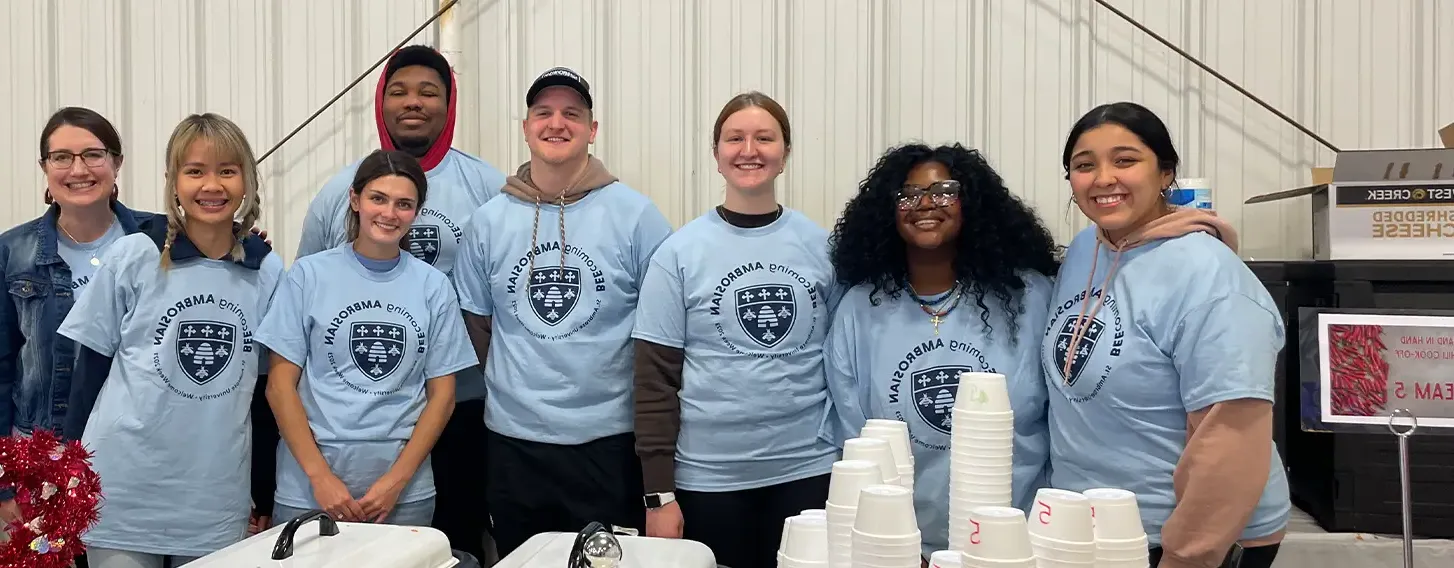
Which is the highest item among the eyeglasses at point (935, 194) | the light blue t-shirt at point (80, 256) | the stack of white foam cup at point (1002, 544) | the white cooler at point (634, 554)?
the eyeglasses at point (935, 194)

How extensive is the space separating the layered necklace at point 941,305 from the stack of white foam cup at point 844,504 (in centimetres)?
83

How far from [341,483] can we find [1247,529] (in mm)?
1792

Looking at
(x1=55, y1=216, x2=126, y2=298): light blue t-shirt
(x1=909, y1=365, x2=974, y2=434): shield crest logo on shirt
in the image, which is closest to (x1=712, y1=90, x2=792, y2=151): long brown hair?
(x1=909, y1=365, x2=974, y2=434): shield crest logo on shirt

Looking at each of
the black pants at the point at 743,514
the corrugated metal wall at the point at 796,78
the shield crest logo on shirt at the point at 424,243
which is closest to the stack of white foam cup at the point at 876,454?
the black pants at the point at 743,514

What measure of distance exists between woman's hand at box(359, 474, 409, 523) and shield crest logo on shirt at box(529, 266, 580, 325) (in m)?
0.48

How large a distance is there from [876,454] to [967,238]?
0.88 meters

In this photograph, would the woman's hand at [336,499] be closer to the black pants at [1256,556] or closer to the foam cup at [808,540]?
the foam cup at [808,540]

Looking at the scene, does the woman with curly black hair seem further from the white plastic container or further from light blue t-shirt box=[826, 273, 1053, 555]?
the white plastic container

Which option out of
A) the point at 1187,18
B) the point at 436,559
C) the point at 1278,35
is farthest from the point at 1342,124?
the point at 436,559

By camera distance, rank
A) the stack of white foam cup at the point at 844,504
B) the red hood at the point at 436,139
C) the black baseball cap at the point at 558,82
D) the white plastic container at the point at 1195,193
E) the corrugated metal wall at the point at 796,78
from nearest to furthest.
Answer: the stack of white foam cup at the point at 844,504 → the black baseball cap at the point at 558,82 → the red hood at the point at 436,139 → the white plastic container at the point at 1195,193 → the corrugated metal wall at the point at 796,78

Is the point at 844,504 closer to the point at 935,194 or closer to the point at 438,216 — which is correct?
the point at 935,194

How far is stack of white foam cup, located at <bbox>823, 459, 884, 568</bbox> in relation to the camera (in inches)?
39.7

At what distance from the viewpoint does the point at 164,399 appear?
1.90 m

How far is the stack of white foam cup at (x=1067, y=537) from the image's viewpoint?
908 mm
